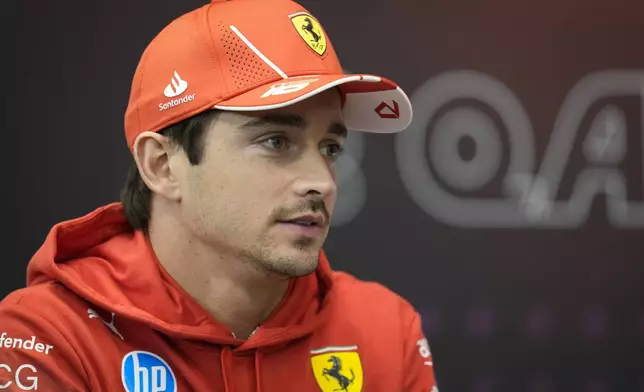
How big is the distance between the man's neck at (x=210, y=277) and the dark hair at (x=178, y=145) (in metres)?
0.08

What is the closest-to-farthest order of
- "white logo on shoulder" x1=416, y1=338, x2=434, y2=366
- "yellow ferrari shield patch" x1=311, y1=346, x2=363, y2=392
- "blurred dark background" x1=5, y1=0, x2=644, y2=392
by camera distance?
1. "yellow ferrari shield patch" x1=311, y1=346, x2=363, y2=392
2. "white logo on shoulder" x1=416, y1=338, x2=434, y2=366
3. "blurred dark background" x1=5, y1=0, x2=644, y2=392

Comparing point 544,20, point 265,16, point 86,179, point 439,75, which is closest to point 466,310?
point 439,75

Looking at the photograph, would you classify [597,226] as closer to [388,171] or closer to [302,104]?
[388,171]

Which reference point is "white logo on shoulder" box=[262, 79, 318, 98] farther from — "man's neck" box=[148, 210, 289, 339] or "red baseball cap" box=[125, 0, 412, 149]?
"man's neck" box=[148, 210, 289, 339]

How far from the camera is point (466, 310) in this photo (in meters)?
2.32

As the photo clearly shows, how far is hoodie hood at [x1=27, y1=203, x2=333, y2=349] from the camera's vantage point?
1.34 meters

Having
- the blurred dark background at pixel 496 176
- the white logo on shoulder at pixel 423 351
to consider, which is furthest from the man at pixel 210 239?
the blurred dark background at pixel 496 176

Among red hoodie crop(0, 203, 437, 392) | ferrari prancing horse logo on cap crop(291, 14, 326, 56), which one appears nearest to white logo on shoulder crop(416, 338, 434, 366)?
red hoodie crop(0, 203, 437, 392)

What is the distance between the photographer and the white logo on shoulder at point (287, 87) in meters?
1.25

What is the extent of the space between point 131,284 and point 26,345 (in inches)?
7.4

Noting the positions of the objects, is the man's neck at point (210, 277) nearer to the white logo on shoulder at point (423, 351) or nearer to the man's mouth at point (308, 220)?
the man's mouth at point (308, 220)

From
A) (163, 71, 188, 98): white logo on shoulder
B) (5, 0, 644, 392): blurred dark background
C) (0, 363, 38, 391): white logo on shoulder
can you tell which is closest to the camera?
(0, 363, 38, 391): white logo on shoulder

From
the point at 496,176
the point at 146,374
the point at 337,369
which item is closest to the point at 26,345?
the point at 146,374

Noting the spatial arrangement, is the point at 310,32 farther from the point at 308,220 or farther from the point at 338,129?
the point at 308,220
